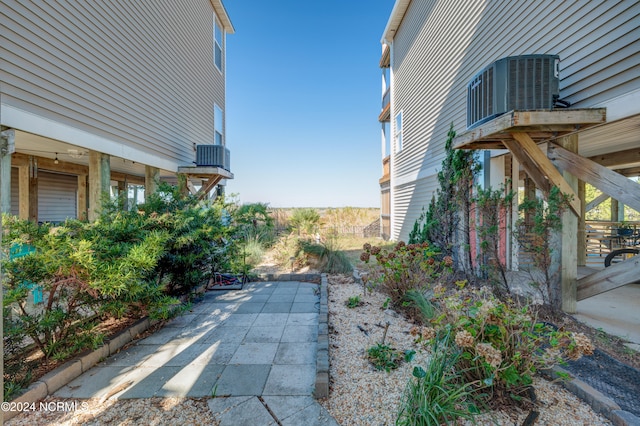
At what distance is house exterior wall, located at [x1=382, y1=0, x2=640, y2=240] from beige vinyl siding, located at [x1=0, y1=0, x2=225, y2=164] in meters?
6.03

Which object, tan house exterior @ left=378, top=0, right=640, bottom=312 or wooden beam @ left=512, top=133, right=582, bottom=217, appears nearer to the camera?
tan house exterior @ left=378, top=0, right=640, bottom=312

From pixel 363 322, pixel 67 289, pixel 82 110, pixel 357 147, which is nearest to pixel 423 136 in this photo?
pixel 363 322

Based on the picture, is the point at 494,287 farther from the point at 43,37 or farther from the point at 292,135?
the point at 292,135

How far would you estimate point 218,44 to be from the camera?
1047 centimetres

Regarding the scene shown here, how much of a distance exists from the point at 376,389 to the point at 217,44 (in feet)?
37.9

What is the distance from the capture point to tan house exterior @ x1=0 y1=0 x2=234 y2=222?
11.3 feet

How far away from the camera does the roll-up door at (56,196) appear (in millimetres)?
7941

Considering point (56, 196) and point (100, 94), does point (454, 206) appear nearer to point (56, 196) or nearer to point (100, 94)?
point (100, 94)

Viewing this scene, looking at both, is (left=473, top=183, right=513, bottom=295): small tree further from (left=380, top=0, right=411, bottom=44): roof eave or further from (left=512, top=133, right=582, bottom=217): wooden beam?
(left=380, top=0, right=411, bottom=44): roof eave

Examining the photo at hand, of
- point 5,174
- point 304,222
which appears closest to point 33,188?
point 5,174

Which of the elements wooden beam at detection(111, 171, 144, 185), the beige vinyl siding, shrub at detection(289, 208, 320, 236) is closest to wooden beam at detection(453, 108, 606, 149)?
the beige vinyl siding

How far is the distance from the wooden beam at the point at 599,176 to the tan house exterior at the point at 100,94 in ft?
Answer: 17.1

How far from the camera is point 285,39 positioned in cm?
1144

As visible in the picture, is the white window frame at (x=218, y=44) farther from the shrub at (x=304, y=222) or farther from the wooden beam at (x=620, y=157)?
the wooden beam at (x=620, y=157)
